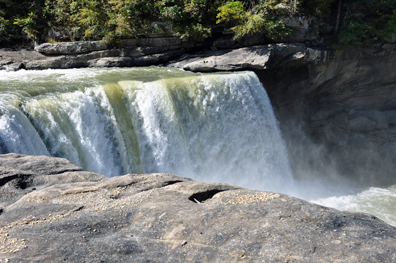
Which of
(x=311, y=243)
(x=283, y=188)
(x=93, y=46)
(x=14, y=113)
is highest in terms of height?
(x=93, y=46)

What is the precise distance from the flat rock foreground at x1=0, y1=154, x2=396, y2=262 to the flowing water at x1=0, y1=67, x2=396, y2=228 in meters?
3.62

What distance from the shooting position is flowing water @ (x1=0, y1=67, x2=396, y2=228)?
8.03m

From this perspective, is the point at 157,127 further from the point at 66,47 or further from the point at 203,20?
the point at 66,47

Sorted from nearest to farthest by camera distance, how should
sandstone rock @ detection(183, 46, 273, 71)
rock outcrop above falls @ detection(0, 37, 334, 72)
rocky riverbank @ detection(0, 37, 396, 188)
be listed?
sandstone rock @ detection(183, 46, 273, 71) < rock outcrop above falls @ detection(0, 37, 334, 72) < rocky riverbank @ detection(0, 37, 396, 188)

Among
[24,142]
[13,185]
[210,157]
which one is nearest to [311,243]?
[13,185]

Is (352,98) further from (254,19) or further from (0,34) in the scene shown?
(0,34)

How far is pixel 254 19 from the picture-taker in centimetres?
1336

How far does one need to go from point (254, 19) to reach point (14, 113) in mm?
10506

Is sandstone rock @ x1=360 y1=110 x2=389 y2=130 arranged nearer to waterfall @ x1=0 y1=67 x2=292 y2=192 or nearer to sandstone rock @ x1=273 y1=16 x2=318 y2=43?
sandstone rock @ x1=273 y1=16 x2=318 y2=43

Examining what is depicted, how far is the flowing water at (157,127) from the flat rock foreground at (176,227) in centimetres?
362

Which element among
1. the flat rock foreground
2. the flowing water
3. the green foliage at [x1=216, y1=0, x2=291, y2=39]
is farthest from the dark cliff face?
the flat rock foreground

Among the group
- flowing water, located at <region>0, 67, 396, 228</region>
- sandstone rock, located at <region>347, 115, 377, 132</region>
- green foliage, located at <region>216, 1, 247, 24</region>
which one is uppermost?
green foliage, located at <region>216, 1, 247, 24</region>

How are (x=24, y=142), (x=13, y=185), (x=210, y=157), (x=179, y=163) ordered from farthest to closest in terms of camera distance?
(x=210, y=157) < (x=179, y=163) < (x=24, y=142) < (x=13, y=185)

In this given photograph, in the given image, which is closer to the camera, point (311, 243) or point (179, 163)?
point (311, 243)
